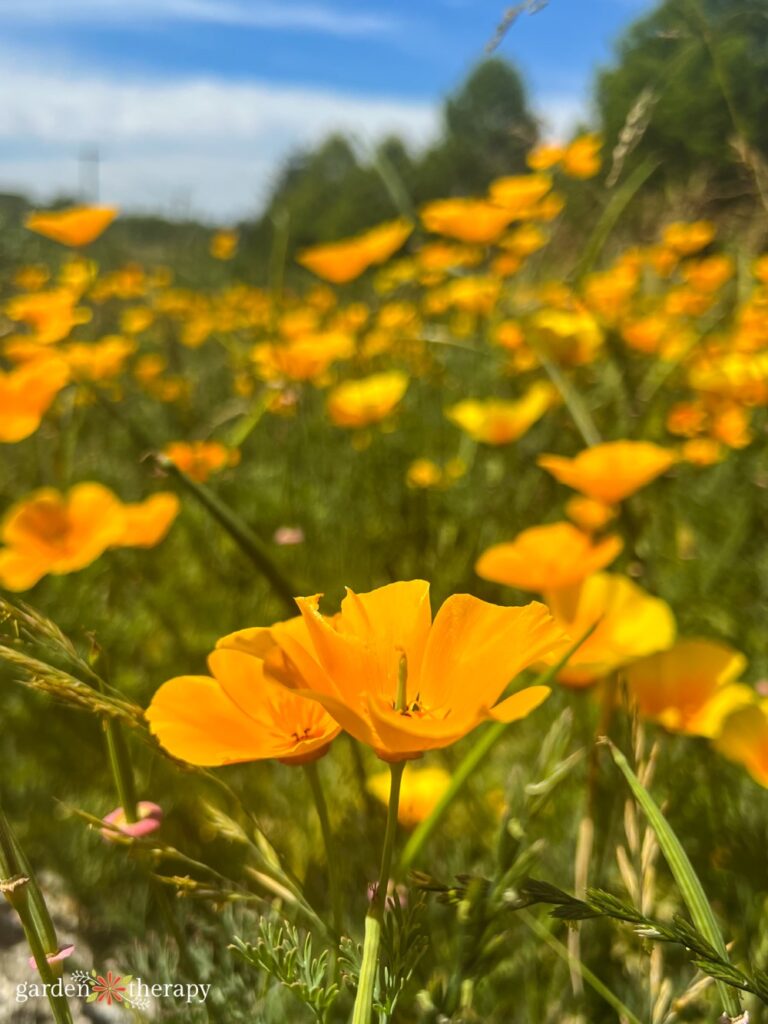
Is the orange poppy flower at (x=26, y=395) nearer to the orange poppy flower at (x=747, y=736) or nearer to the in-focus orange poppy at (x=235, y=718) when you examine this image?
the in-focus orange poppy at (x=235, y=718)

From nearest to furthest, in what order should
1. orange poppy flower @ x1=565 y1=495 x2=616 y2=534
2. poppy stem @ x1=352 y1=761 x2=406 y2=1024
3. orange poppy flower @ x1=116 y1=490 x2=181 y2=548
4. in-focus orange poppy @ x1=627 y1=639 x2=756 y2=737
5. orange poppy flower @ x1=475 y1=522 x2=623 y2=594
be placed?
poppy stem @ x1=352 y1=761 x2=406 y2=1024 → in-focus orange poppy @ x1=627 y1=639 x2=756 y2=737 → orange poppy flower @ x1=475 y1=522 x2=623 y2=594 → orange poppy flower @ x1=565 y1=495 x2=616 y2=534 → orange poppy flower @ x1=116 y1=490 x2=181 y2=548

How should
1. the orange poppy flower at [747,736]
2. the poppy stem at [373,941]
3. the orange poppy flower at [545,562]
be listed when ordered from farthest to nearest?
1. the orange poppy flower at [545,562]
2. the orange poppy flower at [747,736]
3. the poppy stem at [373,941]

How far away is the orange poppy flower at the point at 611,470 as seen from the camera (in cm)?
99

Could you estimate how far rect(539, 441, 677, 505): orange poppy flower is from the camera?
99 cm

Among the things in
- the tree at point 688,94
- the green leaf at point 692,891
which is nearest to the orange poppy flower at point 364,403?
the tree at point 688,94

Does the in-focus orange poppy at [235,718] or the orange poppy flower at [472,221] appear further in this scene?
the orange poppy flower at [472,221]

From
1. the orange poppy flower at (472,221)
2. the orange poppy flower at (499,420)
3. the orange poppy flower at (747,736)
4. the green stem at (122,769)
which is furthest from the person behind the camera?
the orange poppy flower at (472,221)

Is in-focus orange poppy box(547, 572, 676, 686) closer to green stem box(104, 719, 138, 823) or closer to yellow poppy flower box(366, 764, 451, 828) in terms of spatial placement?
yellow poppy flower box(366, 764, 451, 828)

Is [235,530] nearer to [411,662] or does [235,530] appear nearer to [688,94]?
[411,662]

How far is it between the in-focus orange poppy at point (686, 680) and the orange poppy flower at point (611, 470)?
0.27 meters

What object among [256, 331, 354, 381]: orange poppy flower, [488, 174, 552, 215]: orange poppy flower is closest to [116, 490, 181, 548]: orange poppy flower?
[256, 331, 354, 381]: orange poppy flower

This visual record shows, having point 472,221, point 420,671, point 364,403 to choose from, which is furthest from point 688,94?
point 420,671

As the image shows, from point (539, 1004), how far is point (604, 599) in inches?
14.9

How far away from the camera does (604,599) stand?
2.87 feet
